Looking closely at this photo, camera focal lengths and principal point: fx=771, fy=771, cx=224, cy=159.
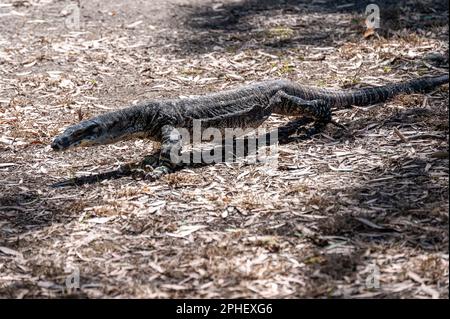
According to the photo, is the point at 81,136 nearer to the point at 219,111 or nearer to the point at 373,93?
the point at 219,111

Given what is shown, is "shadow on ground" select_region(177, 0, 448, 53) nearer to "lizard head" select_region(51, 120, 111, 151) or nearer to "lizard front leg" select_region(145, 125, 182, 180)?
"lizard front leg" select_region(145, 125, 182, 180)

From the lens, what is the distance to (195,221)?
7.20m

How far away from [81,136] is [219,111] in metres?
1.71

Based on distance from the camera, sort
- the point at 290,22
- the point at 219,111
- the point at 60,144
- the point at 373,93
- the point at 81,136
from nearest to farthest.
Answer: the point at 60,144 < the point at 81,136 < the point at 219,111 < the point at 373,93 < the point at 290,22

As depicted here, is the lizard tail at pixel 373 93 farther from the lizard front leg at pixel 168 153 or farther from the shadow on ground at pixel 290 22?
the shadow on ground at pixel 290 22

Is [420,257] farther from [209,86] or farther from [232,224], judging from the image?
[209,86]

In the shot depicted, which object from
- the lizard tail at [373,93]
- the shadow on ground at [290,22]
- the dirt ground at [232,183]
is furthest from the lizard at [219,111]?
the shadow on ground at [290,22]

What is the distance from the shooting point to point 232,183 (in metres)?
8.06

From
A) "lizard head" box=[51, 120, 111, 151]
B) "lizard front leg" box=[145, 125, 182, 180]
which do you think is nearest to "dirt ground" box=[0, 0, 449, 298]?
"lizard front leg" box=[145, 125, 182, 180]

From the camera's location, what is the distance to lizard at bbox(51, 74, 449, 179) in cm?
861

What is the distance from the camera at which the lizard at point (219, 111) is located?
8.61 meters

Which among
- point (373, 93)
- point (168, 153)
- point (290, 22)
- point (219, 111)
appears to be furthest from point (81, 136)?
point (290, 22)

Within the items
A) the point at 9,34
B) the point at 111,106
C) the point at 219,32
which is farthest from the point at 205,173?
the point at 9,34

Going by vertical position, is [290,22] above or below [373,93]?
above
